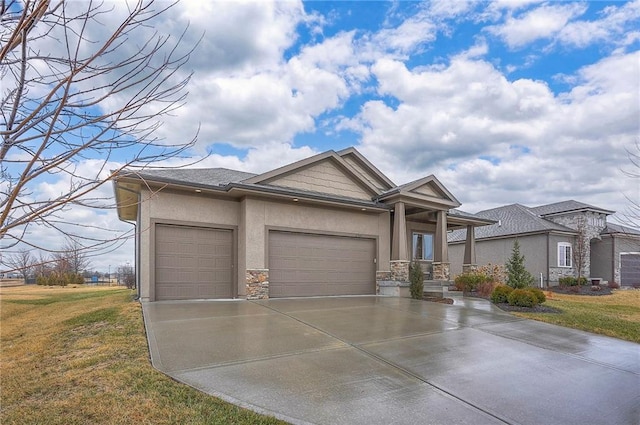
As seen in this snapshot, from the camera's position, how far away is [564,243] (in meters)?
22.0

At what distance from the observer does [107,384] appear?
4.23 metres

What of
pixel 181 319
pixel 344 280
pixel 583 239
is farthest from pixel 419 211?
pixel 583 239

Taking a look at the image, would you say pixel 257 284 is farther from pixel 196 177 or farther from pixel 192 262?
pixel 196 177

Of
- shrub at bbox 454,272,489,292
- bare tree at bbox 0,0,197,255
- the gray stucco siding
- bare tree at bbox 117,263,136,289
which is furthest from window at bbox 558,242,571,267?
bare tree at bbox 117,263,136,289

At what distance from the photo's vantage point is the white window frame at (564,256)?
21719 mm

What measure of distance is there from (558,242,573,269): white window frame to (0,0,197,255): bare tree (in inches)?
985

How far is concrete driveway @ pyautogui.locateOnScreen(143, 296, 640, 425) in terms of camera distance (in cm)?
390

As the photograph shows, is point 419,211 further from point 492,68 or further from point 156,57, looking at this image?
point 156,57

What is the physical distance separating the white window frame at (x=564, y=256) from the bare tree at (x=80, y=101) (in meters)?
25.0

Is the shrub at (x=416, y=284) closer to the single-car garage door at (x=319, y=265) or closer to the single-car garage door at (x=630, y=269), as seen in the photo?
the single-car garage door at (x=319, y=265)

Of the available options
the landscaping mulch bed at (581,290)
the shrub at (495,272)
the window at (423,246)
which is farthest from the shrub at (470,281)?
the landscaping mulch bed at (581,290)

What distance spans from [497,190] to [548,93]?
1568 centimetres

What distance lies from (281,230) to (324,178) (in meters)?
2.97

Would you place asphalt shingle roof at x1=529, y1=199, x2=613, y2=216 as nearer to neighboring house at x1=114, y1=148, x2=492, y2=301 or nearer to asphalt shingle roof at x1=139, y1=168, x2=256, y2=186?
neighboring house at x1=114, y1=148, x2=492, y2=301
